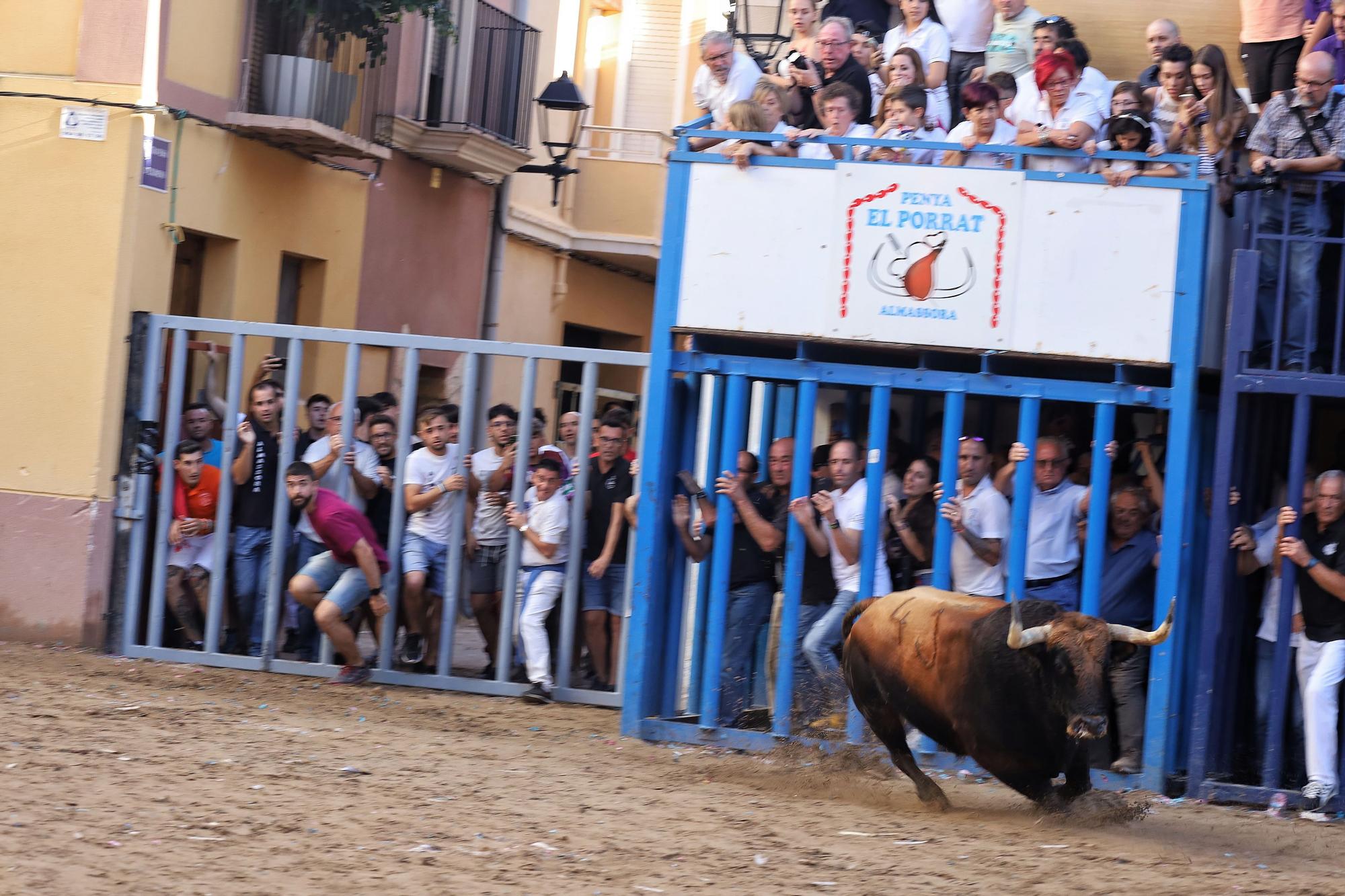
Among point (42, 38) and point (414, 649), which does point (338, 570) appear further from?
point (42, 38)

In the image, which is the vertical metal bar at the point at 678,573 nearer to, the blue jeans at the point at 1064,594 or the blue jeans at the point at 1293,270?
the blue jeans at the point at 1064,594

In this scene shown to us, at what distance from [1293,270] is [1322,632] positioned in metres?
1.88

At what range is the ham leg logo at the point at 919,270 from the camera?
9578 mm

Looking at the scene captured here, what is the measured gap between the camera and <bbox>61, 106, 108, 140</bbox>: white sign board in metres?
12.0

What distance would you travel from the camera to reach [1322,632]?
356 inches

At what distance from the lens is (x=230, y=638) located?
38.9 ft

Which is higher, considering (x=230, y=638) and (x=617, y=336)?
(x=617, y=336)

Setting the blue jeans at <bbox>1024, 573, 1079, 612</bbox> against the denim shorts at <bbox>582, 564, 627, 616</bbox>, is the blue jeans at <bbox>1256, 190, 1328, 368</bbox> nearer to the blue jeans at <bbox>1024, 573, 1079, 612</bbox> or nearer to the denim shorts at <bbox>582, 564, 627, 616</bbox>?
the blue jeans at <bbox>1024, 573, 1079, 612</bbox>

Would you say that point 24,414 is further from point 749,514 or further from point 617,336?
point 617,336

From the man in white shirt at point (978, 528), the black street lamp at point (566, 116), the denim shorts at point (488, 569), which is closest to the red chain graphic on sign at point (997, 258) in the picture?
the man in white shirt at point (978, 528)

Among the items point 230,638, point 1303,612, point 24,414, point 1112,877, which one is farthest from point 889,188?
point 24,414

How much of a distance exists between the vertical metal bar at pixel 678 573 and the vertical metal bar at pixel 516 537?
4.40 feet

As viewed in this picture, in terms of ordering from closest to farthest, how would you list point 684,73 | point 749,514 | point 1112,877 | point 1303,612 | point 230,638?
point 1112,877 < point 1303,612 < point 749,514 < point 230,638 < point 684,73

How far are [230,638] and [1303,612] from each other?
22.1ft
